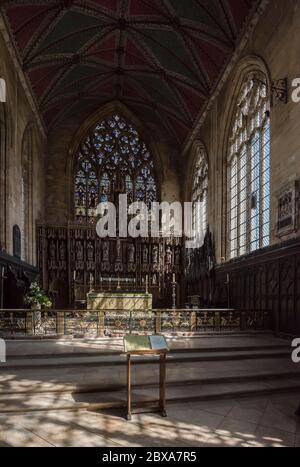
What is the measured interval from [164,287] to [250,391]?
51.4 ft

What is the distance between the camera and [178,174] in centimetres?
2445

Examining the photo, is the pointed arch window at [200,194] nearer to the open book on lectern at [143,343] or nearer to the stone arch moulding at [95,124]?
the stone arch moulding at [95,124]

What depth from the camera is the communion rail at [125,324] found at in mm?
10388

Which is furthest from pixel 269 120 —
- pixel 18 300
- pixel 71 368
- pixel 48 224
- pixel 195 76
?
pixel 48 224

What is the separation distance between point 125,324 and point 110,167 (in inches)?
562

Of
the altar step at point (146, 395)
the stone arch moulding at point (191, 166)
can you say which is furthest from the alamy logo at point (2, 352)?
the stone arch moulding at point (191, 166)

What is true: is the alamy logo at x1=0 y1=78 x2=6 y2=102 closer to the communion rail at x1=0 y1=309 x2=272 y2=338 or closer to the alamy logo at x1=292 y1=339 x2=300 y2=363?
the communion rail at x1=0 y1=309 x2=272 y2=338

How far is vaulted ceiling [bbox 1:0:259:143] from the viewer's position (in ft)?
47.7

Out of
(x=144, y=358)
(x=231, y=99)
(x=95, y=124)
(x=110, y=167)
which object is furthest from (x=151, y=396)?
(x=95, y=124)

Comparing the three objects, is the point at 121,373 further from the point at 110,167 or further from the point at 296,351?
the point at 110,167

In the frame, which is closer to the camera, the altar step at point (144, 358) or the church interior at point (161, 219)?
the church interior at point (161, 219)

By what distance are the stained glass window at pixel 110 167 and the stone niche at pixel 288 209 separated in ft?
42.2

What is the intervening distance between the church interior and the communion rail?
0.26ft

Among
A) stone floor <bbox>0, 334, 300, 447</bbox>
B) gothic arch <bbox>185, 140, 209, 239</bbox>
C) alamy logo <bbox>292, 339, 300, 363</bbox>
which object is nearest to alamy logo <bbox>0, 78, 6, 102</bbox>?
stone floor <bbox>0, 334, 300, 447</bbox>
